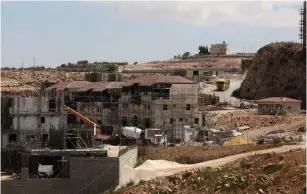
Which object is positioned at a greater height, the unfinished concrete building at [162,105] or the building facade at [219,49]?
the building facade at [219,49]

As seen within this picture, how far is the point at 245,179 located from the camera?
Result: 20.3m

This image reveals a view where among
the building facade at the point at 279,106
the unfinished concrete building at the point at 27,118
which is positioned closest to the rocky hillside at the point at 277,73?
the building facade at the point at 279,106

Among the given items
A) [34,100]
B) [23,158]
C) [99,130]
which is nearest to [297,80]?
[99,130]

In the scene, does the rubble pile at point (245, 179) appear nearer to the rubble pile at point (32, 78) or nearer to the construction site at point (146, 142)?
the construction site at point (146, 142)

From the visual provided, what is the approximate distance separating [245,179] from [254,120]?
22272 millimetres

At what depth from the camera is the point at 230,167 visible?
73.5ft

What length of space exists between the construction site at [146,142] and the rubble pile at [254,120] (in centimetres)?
7

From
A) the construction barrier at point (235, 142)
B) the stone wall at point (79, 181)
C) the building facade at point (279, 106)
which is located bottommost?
the stone wall at point (79, 181)

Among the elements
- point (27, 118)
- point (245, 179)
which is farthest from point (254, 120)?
point (245, 179)

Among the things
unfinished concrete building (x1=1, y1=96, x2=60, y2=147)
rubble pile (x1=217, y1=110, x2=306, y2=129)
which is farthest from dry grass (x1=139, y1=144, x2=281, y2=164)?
rubble pile (x1=217, y1=110, x2=306, y2=129)

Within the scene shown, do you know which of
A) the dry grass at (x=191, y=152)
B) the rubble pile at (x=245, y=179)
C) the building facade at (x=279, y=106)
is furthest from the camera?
the building facade at (x=279, y=106)

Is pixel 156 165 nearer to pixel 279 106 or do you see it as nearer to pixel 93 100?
pixel 93 100

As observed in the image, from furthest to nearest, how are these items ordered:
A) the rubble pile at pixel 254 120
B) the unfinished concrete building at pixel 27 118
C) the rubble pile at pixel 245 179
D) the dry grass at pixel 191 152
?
the rubble pile at pixel 254 120 → the unfinished concrete building at pixel 27 118 → the dry grass at pixel 191 152 → the rubble pile at pixel 245 179

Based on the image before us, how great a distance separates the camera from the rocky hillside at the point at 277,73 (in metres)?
59.2
